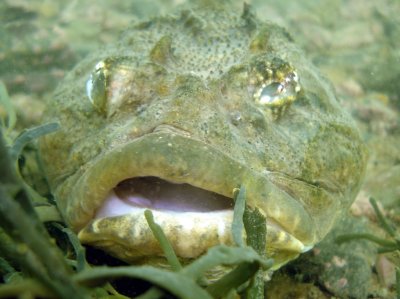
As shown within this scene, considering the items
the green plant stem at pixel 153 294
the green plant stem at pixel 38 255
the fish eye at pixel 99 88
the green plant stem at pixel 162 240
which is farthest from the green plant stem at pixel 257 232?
the fish eye at pixel 99 88

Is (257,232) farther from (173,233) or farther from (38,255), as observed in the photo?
(38,255)

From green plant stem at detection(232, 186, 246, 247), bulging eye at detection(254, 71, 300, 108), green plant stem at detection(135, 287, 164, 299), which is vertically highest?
bulging eye at detection(254, 71, 300, 108)

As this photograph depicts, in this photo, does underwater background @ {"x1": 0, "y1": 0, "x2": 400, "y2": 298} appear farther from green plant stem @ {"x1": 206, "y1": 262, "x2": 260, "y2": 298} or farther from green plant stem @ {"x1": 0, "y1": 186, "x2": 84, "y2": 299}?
green plant stem @ {"x1": 0, "y1": 186, "x2": 84, "y2": 299}

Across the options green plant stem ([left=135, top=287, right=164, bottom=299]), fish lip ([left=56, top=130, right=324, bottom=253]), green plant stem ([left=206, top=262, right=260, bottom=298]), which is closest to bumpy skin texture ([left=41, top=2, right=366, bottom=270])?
fish lip ([left=56, top=130, right=324, bottom=253])

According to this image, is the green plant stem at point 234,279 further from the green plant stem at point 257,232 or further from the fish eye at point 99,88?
the fish eye at point 99,88

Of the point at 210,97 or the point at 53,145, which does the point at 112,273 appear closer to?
the point at 210,97

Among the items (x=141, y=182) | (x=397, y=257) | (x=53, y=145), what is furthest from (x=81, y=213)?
(x=397, y=257)

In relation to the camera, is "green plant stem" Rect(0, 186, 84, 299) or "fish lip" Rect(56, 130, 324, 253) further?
"fish lip" Rect(56, 130, 324, 253)
